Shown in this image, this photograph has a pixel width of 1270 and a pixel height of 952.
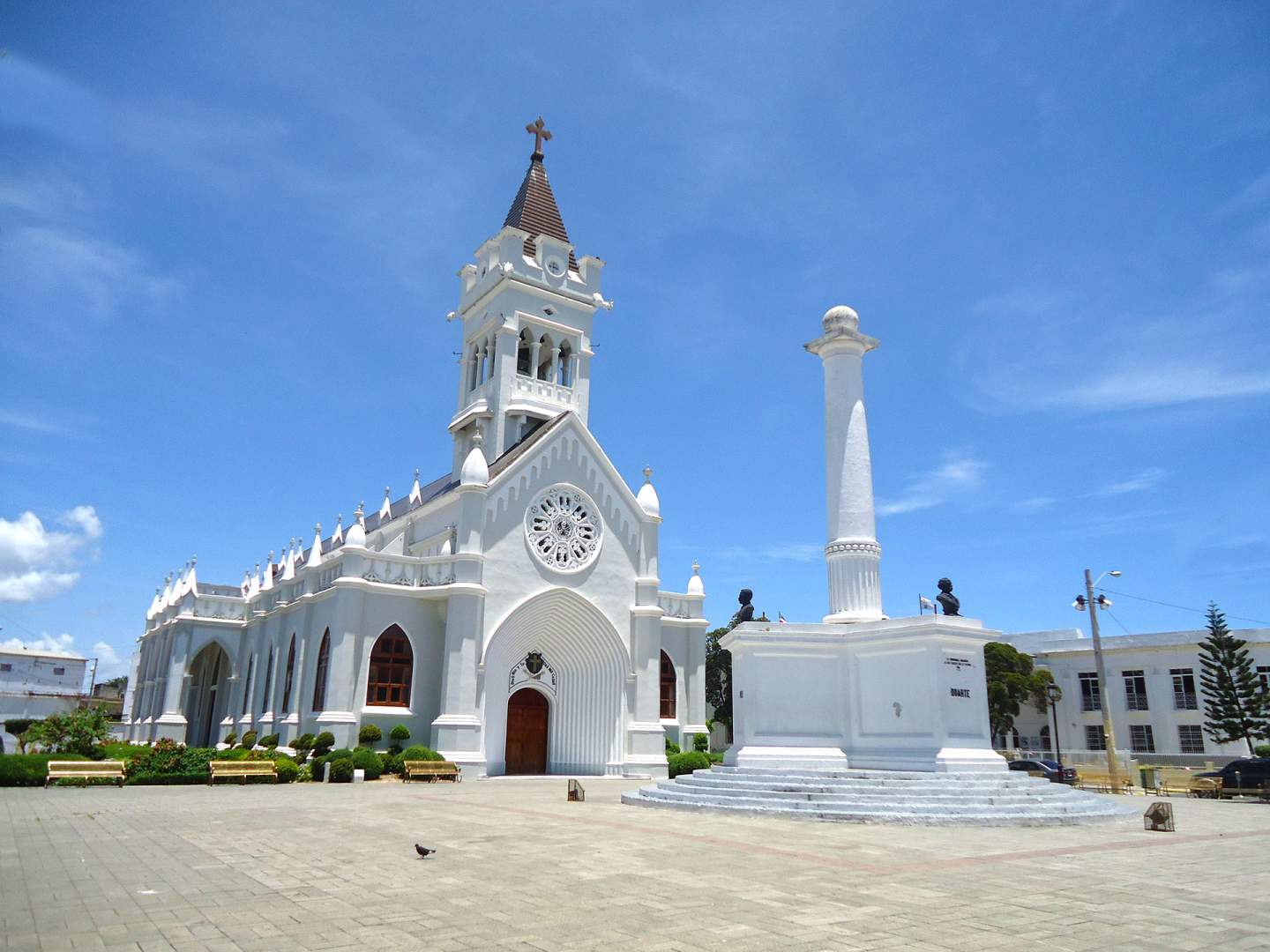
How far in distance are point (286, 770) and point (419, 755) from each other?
4242mm

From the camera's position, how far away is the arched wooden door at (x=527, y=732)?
3541cm

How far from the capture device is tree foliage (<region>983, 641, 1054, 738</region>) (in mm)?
54844

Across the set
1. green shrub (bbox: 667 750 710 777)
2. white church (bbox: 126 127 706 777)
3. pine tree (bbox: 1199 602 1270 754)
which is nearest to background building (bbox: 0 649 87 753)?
white church (bbox: 126 127 706 777)

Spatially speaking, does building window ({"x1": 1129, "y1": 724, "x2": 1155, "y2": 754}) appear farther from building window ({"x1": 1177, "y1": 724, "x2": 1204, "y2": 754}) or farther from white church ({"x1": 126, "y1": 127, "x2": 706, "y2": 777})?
white church ({"x1": 126, "y1": 127, "x2": 706, "y2": 777})

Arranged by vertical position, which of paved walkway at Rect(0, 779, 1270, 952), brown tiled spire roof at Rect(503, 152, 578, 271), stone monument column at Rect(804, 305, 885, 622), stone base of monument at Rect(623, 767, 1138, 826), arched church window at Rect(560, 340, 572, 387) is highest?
brown tiled spire roof at Rect(503, 152, 578, 271)

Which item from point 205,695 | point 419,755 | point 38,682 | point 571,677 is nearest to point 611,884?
point 419,755

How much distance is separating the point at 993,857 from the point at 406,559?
2630 centimetres

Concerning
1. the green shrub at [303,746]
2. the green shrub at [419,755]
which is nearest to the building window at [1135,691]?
the green shrub at [419,755]

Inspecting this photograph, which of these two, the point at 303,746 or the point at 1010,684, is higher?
the point at 1010,684

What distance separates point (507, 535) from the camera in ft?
114

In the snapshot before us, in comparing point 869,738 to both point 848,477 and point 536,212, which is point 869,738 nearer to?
point 848,477

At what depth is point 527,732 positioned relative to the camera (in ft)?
118

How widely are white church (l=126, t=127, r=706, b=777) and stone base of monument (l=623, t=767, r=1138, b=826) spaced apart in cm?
1537

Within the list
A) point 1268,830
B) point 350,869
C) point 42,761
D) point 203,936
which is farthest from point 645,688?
point 203,936
